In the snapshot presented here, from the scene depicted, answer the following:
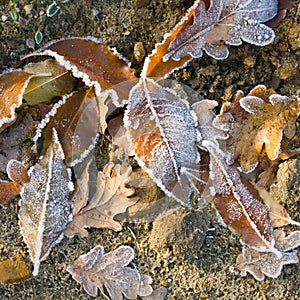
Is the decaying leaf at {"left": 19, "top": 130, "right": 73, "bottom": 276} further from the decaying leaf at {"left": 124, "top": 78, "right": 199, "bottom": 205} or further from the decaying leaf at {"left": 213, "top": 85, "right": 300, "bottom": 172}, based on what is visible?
the decaying leaf at {"left": 213, "top": 85, "right": 300, "bottom": 172}

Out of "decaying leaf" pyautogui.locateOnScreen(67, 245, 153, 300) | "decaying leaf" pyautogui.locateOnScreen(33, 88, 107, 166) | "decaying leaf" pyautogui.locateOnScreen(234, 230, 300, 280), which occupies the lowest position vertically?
"decaying leaf" pyautogui.locateOnScreen(234, 230, 300, 280)

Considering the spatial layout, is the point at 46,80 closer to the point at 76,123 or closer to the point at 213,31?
the point at 76,123

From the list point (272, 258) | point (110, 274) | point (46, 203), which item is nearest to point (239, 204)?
point (272, 258)

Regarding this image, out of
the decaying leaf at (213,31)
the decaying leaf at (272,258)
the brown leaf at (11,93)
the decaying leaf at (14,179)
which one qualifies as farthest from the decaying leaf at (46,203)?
the decaying leaf at (272,258)

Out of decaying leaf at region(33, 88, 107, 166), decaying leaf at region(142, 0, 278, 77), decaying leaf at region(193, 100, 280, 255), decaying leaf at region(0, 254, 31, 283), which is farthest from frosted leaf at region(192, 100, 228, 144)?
decaying leaf at region(0, 254, 31, 283)

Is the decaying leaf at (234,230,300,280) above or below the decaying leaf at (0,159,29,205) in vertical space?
below

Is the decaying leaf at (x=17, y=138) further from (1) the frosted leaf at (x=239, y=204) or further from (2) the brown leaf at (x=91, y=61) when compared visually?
(1) the frosted leaf at (x=239, y=204)
